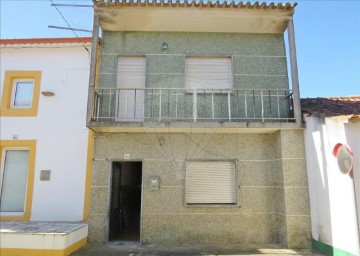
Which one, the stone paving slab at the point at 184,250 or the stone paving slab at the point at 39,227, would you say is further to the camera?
the stone paving slab at the point at 184,250

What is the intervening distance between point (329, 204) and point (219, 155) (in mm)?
3242

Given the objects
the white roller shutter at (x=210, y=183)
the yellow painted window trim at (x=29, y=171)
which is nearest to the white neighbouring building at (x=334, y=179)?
the white roller shutter at (x=210, y=183)

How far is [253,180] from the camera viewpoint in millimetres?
8922

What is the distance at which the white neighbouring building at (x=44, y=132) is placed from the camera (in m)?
9.02

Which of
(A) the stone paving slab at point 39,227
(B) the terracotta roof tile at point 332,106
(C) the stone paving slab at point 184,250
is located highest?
(B) the terracotta roof tile at point 332,106

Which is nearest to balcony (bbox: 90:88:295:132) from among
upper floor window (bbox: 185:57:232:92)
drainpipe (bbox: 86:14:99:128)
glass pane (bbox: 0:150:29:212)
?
upper floor window (bbox: 185:57:232:92)

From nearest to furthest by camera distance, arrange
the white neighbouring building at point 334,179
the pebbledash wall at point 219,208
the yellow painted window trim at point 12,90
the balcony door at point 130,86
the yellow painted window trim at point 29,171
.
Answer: the white neighbouring building at point 334,179 → the pebbledash wall at point 219,208 → the yellow painted window trim at point 29,171 → the balcony door at point 130,86 → the yellow painted window trim at point 12,90

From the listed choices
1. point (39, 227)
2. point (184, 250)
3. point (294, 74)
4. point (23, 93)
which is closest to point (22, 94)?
point (23, 93)

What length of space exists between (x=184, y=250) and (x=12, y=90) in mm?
7672

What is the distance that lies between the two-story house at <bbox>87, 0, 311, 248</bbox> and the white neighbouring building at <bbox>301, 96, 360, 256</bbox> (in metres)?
0.38

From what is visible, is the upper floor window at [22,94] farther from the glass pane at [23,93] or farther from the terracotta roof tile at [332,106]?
the terracotta roof tile at [332,106]

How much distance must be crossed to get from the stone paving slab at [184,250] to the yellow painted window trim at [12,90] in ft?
15.7

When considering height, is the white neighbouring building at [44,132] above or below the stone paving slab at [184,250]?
above

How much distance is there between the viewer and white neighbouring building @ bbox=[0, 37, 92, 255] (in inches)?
355
